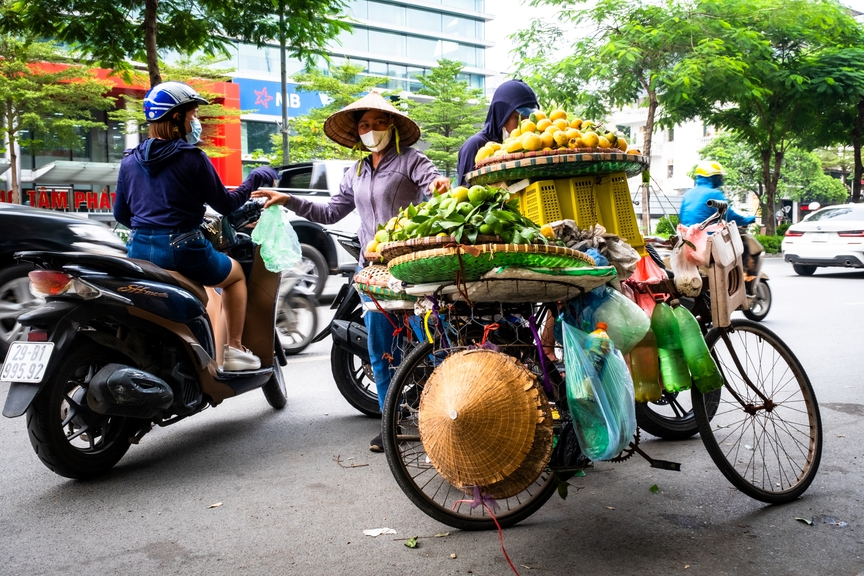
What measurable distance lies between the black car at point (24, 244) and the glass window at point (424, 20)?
5550 cm

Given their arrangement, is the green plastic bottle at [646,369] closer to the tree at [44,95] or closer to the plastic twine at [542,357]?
the plastic twine at [542,357]

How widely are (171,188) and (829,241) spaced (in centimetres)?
1433

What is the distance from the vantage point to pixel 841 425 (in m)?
4.79

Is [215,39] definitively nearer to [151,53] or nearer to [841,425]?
[151,53]

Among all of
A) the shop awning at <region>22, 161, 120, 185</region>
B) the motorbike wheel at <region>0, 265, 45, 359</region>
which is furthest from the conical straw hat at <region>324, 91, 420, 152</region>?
the shop awning at <region>22, 161, 120, 185</region>

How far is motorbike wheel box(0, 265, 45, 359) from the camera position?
6.49 meters

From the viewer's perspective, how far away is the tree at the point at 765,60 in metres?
18.4

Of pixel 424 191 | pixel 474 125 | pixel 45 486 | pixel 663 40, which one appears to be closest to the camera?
pixel 45 486

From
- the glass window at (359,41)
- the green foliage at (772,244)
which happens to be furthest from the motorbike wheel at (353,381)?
the glass window at (359,41)

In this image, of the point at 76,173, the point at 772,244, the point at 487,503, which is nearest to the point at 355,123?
the point at 487,503

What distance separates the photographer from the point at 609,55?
19.1m

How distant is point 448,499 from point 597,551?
74 cm

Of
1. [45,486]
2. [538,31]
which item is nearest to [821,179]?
[538,31]

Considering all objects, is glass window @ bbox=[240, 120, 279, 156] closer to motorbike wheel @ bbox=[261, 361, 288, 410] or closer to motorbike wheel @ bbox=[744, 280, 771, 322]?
motorbike wheel @ bbox=[744, 280, 771, 322]
